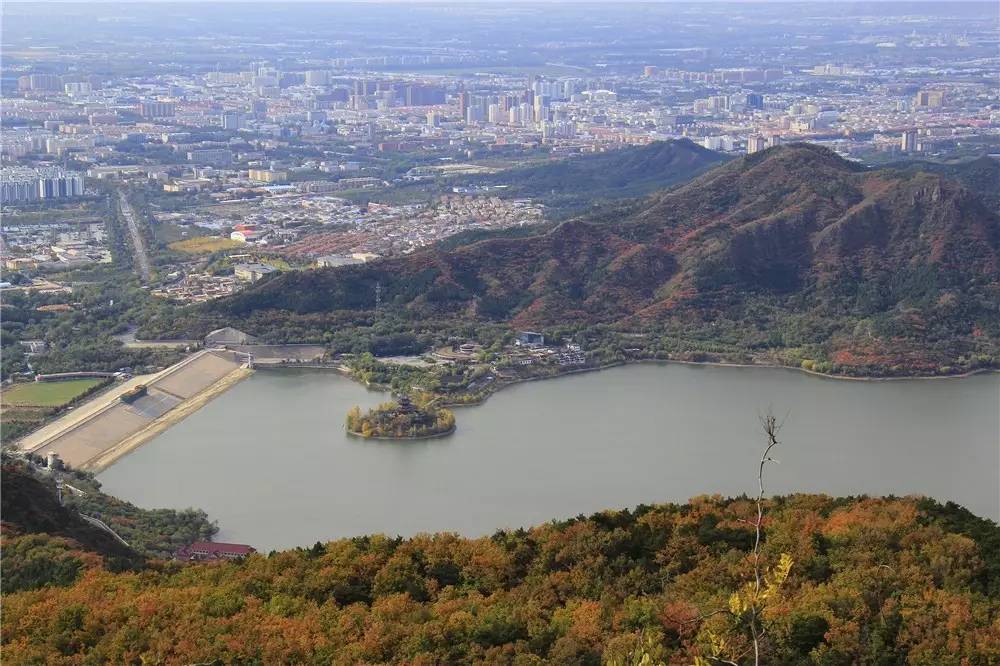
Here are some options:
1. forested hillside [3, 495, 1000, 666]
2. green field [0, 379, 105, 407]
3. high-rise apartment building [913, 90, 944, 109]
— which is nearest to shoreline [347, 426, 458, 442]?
green field [0, 379, 105, 407]

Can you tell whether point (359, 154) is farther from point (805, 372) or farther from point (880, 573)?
point (880, 573)

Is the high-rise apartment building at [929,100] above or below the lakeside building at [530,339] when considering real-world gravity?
above

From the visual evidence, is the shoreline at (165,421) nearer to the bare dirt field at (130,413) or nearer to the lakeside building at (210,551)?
the bare dirt field at (130,413)

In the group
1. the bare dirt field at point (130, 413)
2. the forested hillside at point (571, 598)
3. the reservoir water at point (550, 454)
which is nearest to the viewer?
the forested hillside at point (571, 598)

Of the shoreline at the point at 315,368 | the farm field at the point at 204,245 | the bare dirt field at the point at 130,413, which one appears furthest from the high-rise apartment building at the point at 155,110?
the shoreline at the point at 315,368

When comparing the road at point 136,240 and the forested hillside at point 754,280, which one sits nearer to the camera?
the forested hillside at point 754,280

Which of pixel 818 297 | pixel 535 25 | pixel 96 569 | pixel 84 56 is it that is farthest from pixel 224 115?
pixel 535 25

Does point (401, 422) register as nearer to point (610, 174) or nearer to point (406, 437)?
point (406, 437)

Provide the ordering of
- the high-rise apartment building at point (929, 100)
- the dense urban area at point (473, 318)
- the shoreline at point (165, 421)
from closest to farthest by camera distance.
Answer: the dense urban area at point (473, 318) → the shoreline at point (165, 421) → the high-rise apartment building at point (929, 100)
